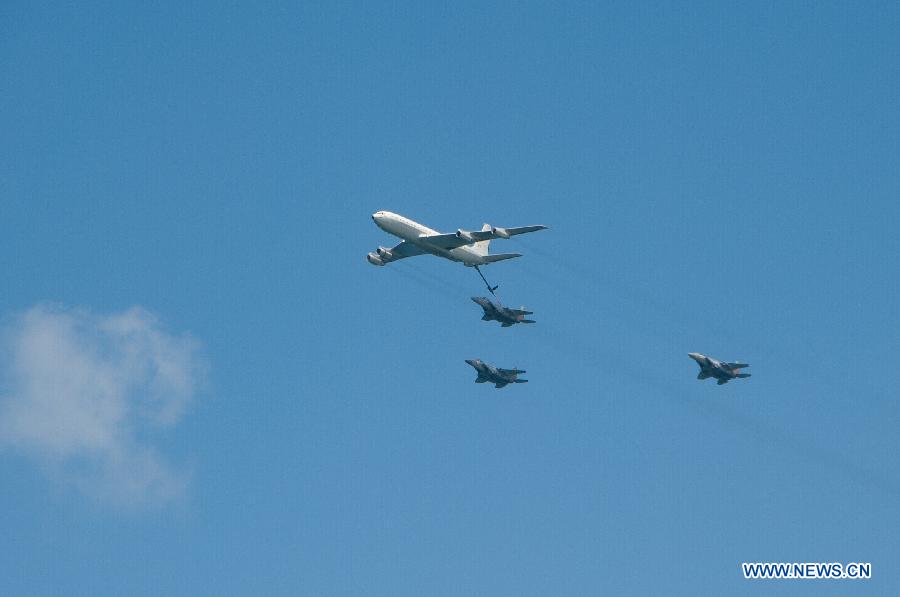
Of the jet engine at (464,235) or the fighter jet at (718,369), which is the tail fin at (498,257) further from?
the fighter jet at (718,369)

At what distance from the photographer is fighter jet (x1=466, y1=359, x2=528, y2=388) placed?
499ft

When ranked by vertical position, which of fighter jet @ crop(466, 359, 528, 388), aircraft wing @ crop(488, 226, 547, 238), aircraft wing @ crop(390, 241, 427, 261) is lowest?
fighter jet @ crop(466, 359, 528, 388)

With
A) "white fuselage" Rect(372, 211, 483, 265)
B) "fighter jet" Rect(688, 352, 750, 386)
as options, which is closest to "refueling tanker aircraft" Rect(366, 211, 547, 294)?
"white fuselage" Rect(372, 211, 483, 265)

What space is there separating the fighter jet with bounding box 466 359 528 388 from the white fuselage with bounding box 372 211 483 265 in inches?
421

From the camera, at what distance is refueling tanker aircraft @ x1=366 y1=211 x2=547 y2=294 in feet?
478

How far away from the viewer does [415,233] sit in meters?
149

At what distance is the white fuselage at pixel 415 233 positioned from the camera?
485 feet

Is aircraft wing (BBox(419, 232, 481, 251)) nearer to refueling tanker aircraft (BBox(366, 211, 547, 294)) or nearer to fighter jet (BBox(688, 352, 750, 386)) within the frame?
refueling tanker aircraft (BBox(366, 211, 547, 294))

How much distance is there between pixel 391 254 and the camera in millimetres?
159875

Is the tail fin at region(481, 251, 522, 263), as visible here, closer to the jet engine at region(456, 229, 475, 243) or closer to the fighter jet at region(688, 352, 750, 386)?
the jet engine at region(456, 229, 475, 243)

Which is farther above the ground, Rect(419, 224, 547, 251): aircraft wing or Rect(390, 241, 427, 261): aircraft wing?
Rect(390, 241, 427, 261): aircraft wing

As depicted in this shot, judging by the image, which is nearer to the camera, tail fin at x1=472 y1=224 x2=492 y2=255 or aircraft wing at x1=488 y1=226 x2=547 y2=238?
aircraft wing at x1=488 y1=226 x2=547 y2=238

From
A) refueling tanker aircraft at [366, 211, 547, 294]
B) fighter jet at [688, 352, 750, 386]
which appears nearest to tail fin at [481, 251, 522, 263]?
refueling tanker aircraft at [366, 211, 547, 294]

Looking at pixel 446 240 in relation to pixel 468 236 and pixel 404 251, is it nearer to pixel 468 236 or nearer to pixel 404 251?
pixel 468 236
